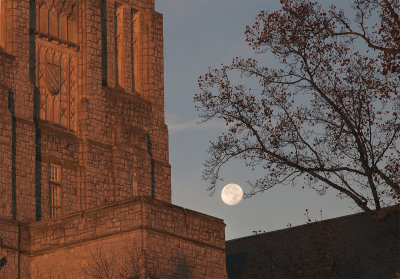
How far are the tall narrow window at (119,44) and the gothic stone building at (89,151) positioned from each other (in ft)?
0.16

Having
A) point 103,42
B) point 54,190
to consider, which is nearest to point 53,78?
point 103,42

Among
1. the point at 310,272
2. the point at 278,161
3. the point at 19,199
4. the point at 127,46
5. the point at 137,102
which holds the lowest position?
the point at 310,272

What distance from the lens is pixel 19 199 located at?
3819 centimetres

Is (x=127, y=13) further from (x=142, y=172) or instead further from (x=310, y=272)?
(x=310, y=272)

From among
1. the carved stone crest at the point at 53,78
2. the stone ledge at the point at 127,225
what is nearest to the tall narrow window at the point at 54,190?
the stone ledge at the point at 127,225

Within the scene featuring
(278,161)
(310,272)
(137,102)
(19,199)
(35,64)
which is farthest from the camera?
(137,102)

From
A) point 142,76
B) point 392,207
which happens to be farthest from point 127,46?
point 392,207

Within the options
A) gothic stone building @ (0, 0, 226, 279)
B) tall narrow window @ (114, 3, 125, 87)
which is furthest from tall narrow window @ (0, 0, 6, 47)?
tall narrow window @ (114, 3, 125, 87)

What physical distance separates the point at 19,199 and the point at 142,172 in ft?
22.0

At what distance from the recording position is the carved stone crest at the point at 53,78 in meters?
41.7

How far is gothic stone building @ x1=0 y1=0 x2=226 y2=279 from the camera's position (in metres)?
34.0

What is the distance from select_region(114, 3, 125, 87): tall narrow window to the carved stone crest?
340cm

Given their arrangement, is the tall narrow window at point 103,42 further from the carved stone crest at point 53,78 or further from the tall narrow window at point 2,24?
the tall narrow window at point 2,24

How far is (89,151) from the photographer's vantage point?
41375mm
